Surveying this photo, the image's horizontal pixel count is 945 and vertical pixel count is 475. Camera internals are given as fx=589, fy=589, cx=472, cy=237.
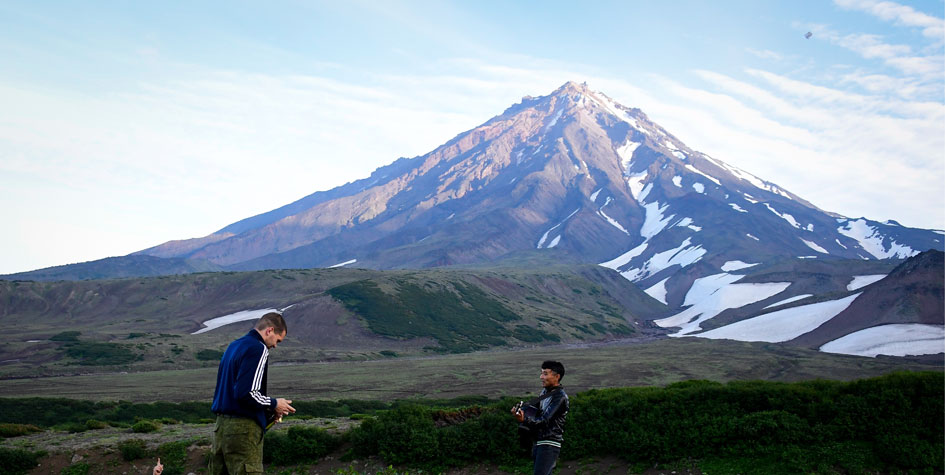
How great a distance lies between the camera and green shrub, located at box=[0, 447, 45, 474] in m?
17.4

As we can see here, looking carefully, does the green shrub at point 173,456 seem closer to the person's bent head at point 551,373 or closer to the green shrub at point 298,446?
the green shrub at point 298,446

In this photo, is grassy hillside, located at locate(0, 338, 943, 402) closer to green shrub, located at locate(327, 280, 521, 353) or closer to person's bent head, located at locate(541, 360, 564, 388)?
green shrub, located at locate(327, 280, 521, 353)

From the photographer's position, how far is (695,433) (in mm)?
15773

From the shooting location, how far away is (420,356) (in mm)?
94875

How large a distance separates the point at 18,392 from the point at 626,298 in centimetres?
16218

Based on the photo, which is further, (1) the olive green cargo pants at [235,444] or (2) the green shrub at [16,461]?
(2) the green shrub at [16,461]

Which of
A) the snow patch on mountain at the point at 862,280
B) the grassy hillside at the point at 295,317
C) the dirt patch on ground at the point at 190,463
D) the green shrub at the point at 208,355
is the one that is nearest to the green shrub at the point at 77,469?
the dirt patch on ground at the point at 190,463

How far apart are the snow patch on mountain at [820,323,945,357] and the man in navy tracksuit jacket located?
294ft

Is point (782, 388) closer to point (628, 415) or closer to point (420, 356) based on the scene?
point (628, 415)

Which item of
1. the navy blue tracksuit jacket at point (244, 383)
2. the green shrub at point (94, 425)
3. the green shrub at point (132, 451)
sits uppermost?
the navy blue tracksuit jacket at point (244, 383)

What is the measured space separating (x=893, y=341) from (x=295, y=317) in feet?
304

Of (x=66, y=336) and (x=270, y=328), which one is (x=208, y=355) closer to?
(x=66, y=336)

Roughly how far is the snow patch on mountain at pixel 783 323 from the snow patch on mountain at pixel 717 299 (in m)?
20.1

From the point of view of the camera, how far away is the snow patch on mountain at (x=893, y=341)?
251 feet
